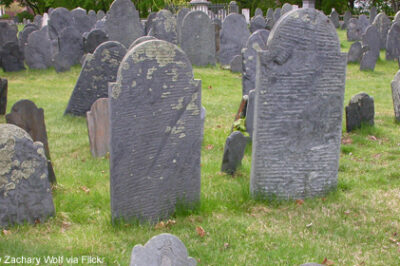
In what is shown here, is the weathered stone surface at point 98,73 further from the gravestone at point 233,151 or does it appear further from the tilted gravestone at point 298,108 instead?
the tilted gravestone at point 298,108

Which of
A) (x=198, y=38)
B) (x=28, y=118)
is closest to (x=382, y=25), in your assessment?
(x=198, y=38)

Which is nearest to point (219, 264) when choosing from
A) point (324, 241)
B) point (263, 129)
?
point (324, 241)

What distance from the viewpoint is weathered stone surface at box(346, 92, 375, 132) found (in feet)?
25.9

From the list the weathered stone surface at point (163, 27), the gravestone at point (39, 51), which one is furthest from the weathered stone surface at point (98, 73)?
the weathered stone surface at point (163, 27)

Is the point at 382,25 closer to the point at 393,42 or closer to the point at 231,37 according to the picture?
the point at 393,42

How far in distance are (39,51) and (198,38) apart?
15.5ft

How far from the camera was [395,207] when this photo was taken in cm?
516

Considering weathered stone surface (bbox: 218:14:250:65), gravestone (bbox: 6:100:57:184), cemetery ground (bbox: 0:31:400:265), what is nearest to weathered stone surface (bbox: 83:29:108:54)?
weathered stone surface (bbox: 218:14:250:65)

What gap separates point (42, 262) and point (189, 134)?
1.84 m

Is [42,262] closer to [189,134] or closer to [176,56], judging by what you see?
[189,134]

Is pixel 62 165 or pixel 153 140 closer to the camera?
pixel 153 140

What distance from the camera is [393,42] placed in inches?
647

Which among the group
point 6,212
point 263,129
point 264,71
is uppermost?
point 264,71

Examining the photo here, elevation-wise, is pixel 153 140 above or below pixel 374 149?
above
